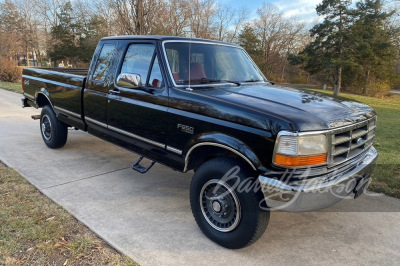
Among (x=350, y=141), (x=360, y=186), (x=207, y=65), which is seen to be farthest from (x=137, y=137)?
(x=360, y=186)

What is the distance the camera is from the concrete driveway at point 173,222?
2836mm

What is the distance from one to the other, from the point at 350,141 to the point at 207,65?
185 cm

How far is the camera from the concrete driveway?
2.84 metres

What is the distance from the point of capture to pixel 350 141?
2.84 meters

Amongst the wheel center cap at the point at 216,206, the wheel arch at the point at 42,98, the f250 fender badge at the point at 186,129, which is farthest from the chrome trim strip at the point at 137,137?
the wheel arch at the point at 42,98

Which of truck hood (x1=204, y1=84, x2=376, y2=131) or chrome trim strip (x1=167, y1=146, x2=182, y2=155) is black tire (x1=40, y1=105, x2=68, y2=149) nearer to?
chrome trim strip (x1=167, y1=146, x2=182, y2=155)

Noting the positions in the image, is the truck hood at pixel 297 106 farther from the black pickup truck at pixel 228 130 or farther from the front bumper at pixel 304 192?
the front bumper at pixel 304 192

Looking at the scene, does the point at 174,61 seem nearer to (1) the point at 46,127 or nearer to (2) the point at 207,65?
(2) the point at 207,65

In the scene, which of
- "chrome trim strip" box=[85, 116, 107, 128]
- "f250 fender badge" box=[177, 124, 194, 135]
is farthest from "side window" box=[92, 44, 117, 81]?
"f250 fender badge" box=[177, 124, 194, 135]

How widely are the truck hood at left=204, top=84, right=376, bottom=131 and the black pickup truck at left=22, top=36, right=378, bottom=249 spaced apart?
1cm

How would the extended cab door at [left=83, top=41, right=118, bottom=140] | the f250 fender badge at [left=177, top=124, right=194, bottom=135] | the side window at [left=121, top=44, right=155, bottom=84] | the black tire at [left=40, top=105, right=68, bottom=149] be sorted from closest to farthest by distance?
the f250 fender badge at [left=177, top=124, right=194, bottom=135], the side window at [left=121, top=44, right=155, bottom=84], the extended cab door at [left=83, top=41, right=118, bottom=140], the black tire at [left=40, top=105, right=68, bottom=149]

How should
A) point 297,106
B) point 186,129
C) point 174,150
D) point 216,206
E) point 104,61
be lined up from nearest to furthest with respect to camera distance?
point 297,106 < point 216,206 < point 186,129 < point 174,150 < point 104,61

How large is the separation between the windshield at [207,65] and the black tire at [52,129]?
9.95ft

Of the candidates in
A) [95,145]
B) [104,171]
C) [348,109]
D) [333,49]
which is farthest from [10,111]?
[333,49]
